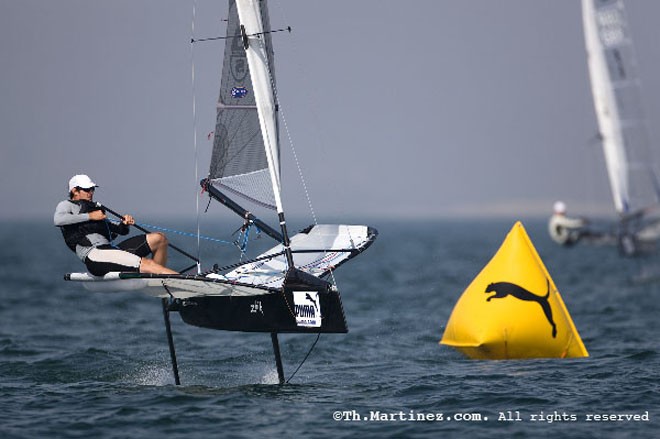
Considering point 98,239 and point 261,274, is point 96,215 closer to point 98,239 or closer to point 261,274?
point 98,239

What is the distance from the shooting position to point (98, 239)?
12984 mm

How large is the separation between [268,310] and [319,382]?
65.2 inches

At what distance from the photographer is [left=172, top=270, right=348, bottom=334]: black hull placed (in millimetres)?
12180

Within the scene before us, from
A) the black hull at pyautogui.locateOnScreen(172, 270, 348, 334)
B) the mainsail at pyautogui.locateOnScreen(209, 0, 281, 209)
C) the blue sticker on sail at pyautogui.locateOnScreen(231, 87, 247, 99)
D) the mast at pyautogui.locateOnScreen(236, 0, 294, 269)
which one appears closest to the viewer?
the black hull at pyautogui.locateOnScreen(172, 270, 348, 334)

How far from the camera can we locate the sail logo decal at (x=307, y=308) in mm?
12227

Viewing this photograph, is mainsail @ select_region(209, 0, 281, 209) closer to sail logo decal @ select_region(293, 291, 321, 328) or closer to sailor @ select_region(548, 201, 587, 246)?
sail logo decal @ select_region(293, 291, 321, 328)

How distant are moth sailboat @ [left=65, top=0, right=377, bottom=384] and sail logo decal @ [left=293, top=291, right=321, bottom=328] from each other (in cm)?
1

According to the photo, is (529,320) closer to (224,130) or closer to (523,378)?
(523,378)

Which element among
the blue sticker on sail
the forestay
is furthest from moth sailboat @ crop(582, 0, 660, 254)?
the blue sticker on sail

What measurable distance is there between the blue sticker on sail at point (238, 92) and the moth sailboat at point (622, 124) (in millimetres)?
23817

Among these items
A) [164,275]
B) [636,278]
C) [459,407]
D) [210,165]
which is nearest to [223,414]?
[164,275]

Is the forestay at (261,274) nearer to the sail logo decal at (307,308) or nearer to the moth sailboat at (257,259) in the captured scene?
the moth sailboat at (257,259)

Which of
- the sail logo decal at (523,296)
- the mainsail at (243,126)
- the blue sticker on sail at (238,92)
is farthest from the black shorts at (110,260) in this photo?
the sail logo decal at (523,296)

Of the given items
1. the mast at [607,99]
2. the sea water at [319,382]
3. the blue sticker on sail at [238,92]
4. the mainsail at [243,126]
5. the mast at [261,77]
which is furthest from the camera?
the mast at [607,99]
